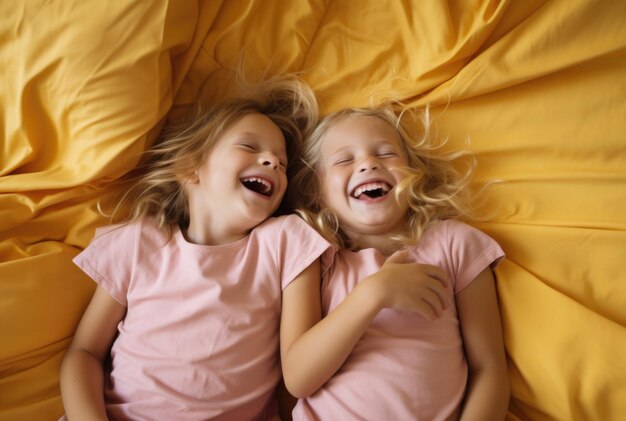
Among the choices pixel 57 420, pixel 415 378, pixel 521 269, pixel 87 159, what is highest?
pixel 87 159

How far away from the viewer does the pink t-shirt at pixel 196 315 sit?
961 mm

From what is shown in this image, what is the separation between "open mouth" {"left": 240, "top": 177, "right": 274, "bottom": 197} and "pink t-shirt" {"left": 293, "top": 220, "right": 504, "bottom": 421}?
21 cm

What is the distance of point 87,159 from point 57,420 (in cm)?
56

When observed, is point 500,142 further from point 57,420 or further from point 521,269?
point 57,420

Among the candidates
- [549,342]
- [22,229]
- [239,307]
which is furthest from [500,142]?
Result: [22,229]

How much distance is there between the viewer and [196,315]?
101 centimetres

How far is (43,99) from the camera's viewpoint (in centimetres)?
107

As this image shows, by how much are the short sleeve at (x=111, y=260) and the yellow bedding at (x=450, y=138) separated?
0.04m

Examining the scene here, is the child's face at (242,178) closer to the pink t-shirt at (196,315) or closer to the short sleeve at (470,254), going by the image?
the pink t-shirt at (196,315)

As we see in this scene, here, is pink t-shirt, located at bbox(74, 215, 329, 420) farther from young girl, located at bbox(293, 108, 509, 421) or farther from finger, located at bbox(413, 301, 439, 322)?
finger, located at bbox(413, 301, 439, 322)

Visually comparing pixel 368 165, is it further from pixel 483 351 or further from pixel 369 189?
pixel 483 351

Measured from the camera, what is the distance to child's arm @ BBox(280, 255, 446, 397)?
90cm

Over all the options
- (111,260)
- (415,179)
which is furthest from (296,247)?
(111,260)

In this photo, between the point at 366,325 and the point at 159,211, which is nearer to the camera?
the point at 366,325
